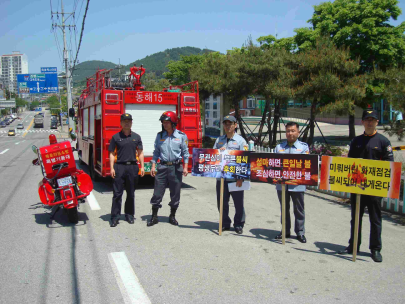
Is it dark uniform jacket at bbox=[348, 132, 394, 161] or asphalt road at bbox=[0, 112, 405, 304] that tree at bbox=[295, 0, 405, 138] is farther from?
dark uniform jacket at bbox=[348, 132, 394, 161]

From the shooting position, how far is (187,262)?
16.0ft

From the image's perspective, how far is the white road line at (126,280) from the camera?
152 inches

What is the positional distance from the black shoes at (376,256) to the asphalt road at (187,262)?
0.08 m

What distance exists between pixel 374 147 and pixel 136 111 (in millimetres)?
6537

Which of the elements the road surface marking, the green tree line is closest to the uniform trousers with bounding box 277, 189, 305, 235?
the green tree line

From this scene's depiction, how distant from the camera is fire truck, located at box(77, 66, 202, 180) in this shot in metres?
9.52

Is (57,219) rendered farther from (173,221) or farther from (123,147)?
(173,221)

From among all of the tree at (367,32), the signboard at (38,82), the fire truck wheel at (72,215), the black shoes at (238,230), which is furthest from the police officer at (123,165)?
the signboard at (38,82)

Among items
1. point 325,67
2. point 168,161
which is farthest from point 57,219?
point 325,67

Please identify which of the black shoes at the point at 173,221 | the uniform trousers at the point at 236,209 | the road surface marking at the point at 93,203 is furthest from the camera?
the road surface marking at the point at 93,203

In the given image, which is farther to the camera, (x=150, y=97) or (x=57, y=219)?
(x=150, y=97)

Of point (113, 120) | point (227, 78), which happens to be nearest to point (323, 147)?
point (227, 78)

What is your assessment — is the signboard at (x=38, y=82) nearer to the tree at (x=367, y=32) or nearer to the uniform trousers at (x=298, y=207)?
the tree at (x=367, y=32)

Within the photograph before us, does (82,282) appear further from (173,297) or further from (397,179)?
(397,179)
